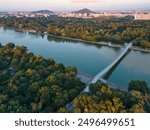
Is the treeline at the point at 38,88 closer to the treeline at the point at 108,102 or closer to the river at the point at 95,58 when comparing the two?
the treeline at the point at 108,102

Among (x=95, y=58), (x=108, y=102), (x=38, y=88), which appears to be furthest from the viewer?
(x=95, y=58)

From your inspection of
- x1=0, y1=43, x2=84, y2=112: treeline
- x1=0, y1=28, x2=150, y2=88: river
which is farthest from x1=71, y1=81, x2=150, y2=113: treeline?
x1=0, y1=28, x2=150, y2=88: river

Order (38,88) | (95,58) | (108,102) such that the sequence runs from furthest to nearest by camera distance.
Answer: (95,58) < (38,88) < (108,102)

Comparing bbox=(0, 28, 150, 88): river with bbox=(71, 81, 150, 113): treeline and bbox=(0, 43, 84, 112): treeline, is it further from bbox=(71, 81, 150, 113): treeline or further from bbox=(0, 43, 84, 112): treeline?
bbox=(71, 81, 150, 113): treeline

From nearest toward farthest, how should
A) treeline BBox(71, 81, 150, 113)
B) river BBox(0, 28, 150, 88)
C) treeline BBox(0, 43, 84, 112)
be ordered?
treeline BBox(71, 81, 150, 113)
treeline BBox(0, 43, 84, 112)
river BBox(0, 28, 150, 88)

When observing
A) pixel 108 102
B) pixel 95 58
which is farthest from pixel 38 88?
pixel 95 58

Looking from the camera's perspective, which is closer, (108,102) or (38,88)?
(108,102)

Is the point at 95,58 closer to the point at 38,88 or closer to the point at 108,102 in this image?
the point at 38,88

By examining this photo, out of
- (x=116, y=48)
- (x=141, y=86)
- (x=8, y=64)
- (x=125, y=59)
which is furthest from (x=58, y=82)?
(x=116, y=48)

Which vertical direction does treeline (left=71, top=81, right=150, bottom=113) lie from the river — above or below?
above
